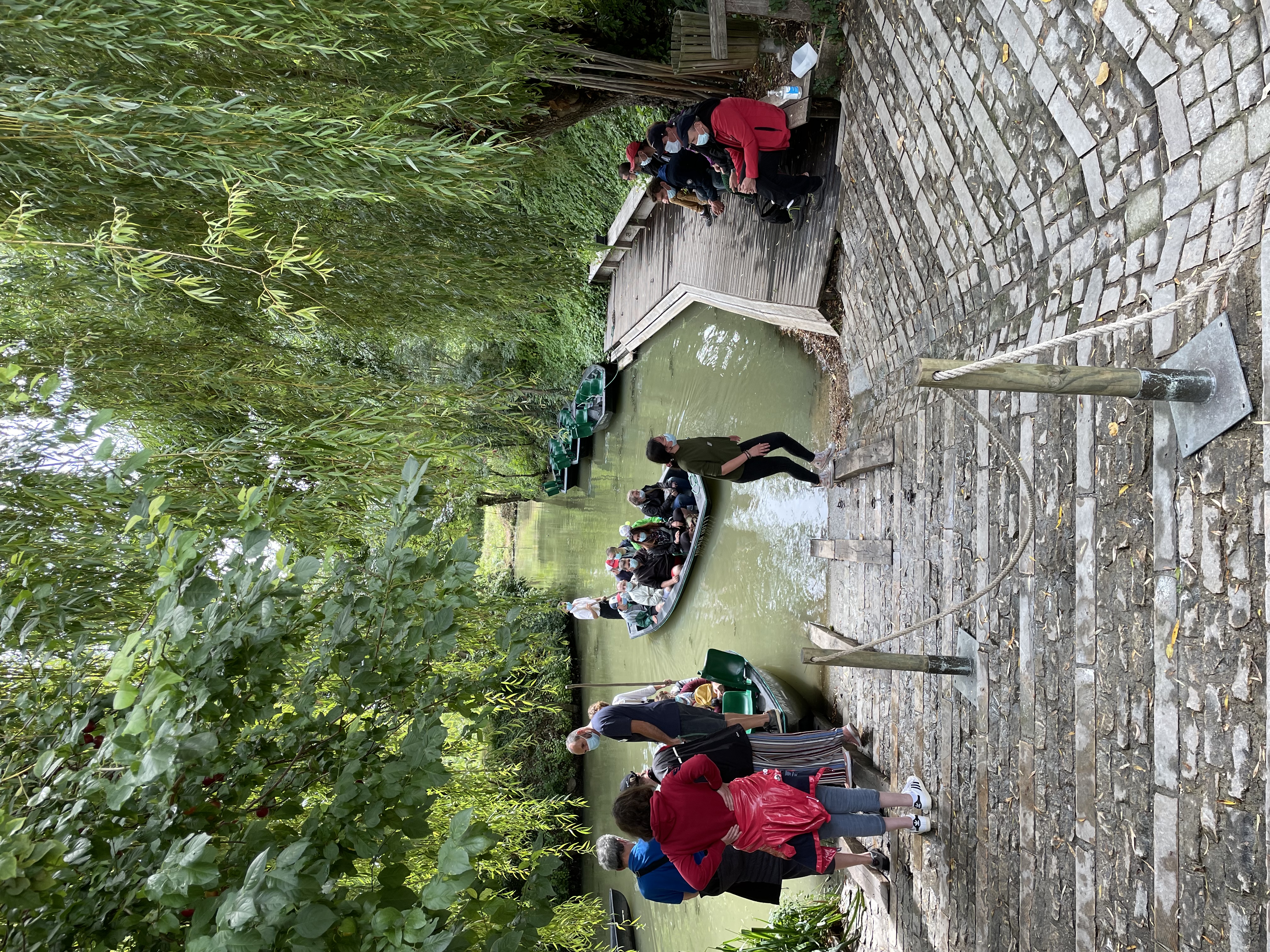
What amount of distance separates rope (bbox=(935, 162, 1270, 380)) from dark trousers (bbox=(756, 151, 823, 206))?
12.6ft

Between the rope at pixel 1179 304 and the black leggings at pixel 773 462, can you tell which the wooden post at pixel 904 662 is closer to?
the rope at pixel 1179 304

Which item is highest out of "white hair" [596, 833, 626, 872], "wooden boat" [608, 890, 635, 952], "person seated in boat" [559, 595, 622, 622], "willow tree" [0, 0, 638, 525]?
"willow tree" [0, 0, 638, 525]

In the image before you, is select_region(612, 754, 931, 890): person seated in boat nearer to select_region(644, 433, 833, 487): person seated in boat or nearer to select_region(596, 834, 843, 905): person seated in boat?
select_region(596, 834, 843, 905): person seated in boat

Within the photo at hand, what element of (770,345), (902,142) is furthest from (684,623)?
(902,142)

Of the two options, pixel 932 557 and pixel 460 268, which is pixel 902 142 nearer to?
pixel 932 557

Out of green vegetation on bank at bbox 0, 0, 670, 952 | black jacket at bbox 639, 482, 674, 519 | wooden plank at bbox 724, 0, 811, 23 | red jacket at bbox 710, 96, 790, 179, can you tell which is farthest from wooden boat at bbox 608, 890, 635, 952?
wooden plank at bbox 724, 0, 811, 23

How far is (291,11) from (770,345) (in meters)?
5.04

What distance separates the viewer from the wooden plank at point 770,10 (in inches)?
228

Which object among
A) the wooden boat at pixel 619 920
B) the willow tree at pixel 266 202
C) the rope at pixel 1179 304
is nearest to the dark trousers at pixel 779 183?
the willow tree at pixel 266 202

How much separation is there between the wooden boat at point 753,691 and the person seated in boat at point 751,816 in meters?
1.75

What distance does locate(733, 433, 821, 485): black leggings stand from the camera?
6348mm

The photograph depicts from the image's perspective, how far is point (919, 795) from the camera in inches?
185

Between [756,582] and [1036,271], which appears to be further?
[756,582]

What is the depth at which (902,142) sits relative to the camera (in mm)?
5008
